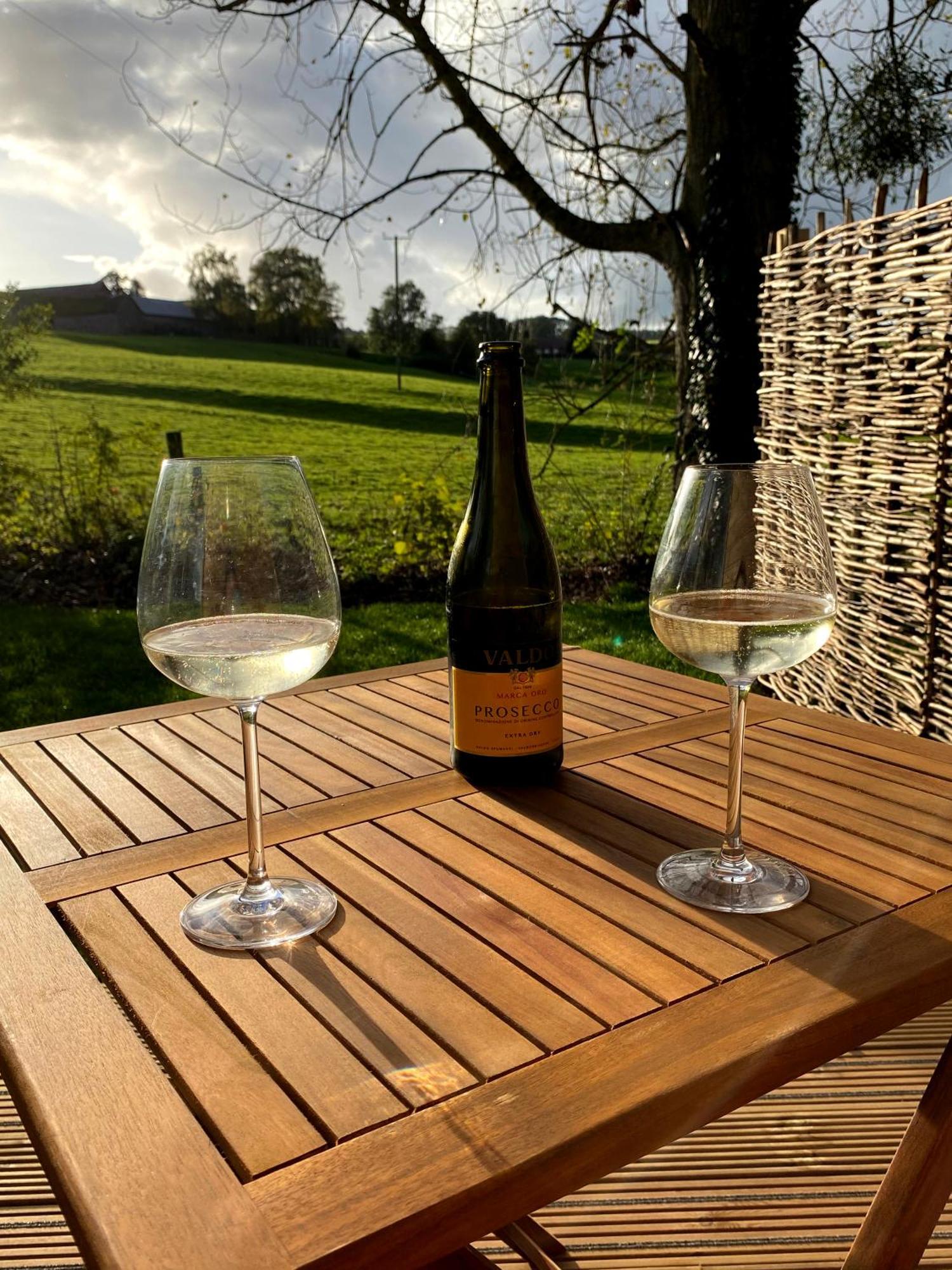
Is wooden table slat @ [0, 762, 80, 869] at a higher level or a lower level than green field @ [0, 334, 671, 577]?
lower

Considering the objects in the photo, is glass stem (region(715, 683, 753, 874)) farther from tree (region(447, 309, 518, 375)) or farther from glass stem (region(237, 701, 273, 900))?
tree (region(447, 309, 518, 375))

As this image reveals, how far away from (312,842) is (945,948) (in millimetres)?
755

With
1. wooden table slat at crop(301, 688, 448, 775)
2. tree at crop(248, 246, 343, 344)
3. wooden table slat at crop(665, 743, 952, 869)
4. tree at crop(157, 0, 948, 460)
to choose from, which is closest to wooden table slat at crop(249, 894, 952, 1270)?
wooden table slat at crop(665, 743, 952, 869)

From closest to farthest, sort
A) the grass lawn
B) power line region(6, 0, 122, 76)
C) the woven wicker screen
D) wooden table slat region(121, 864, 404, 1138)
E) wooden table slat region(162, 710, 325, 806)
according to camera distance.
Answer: wooden table slat region(121, 864, 404, 1138) → wooden table slat region(162, 710, 325, 806) → the woven wicker screen → the grass lawn → power line region(6, 0, 122, 76)

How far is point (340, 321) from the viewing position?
21.4m

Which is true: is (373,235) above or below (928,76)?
below

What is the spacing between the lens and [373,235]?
6.45m

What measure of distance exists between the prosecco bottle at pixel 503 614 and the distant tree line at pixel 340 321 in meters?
0.57

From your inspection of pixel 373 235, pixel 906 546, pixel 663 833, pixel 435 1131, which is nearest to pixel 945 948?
pixel 663 833

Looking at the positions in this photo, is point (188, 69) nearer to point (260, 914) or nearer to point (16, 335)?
point (16, 335)

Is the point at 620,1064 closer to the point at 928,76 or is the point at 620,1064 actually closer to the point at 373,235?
the point at 373,235

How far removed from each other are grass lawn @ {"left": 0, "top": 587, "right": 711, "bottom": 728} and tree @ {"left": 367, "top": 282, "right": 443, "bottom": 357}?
331 centimetres

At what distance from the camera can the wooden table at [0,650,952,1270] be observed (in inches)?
28.5

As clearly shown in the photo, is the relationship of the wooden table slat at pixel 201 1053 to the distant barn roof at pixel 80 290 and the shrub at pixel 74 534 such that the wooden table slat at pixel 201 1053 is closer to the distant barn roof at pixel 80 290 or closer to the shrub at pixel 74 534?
the shrub at pixel 74 534
